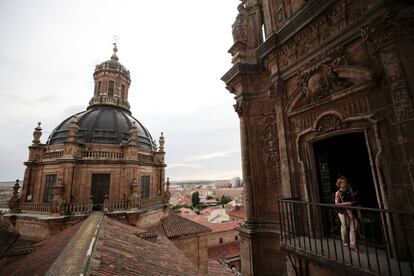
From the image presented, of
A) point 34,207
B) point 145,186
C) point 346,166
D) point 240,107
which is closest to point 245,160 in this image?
point 240,107

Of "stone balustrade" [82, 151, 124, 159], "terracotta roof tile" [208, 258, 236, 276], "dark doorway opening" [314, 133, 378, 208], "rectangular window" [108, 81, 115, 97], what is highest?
"rectangular window" [108, 81, 115, 97]

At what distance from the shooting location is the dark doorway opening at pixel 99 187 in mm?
16688

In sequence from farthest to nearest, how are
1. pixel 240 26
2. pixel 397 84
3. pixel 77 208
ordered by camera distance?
1. pixel 77 208
2. pixel 240 26
3. pixel 397 84

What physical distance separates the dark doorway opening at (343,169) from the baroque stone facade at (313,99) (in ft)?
0.36

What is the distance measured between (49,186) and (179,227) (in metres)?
11.5

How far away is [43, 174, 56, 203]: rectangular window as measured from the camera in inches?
658

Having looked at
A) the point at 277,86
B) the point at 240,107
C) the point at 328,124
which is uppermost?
the point at 277,86

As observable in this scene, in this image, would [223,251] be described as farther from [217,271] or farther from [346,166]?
[346,166]

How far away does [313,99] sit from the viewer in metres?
4.70

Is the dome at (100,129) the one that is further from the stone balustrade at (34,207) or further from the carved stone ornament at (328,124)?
the carved stone ornament at (328,124)

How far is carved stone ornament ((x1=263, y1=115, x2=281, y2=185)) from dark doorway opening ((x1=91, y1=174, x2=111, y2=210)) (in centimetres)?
1515

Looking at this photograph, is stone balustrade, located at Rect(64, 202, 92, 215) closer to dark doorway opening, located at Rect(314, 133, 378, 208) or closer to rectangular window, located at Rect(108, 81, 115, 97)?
rectangular window, located at Rect(108, 81, 115, 97)

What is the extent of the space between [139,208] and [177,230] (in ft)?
13.3

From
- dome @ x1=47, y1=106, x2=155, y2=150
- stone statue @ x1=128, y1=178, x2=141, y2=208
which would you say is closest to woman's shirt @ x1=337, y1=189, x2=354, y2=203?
stone statue @ x1=128, y1=178, x2=141, y2=208
